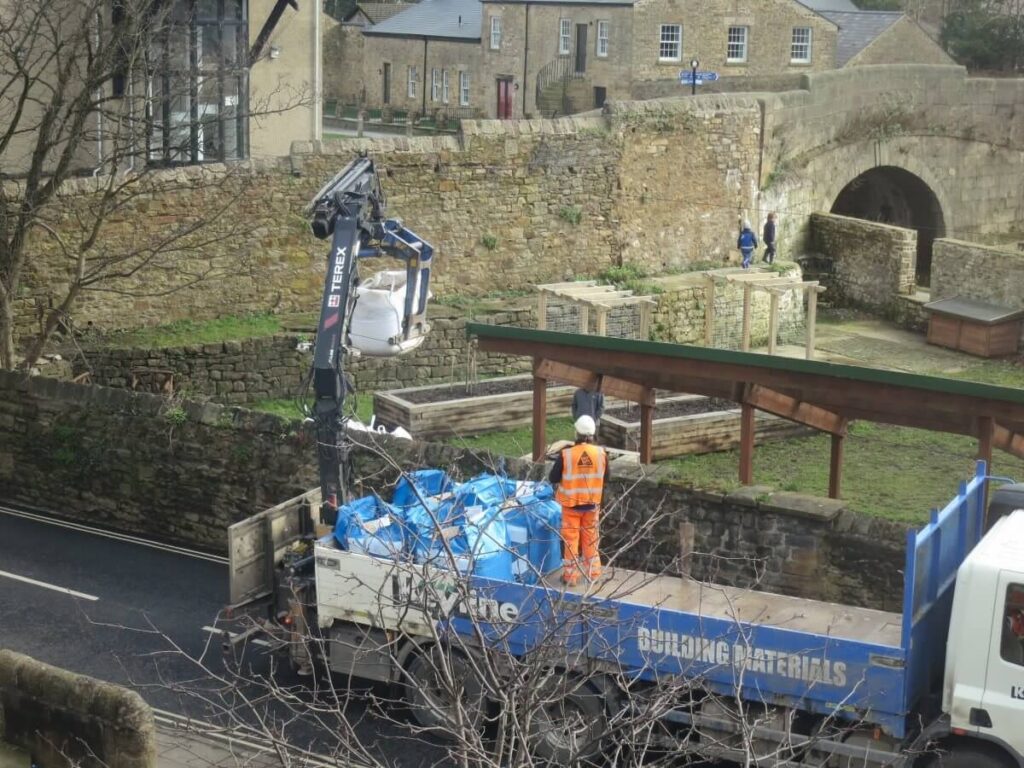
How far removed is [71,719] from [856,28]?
35.9 meters

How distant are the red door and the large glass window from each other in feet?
58.1

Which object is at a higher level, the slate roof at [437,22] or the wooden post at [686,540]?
the slate roof at [437,22]

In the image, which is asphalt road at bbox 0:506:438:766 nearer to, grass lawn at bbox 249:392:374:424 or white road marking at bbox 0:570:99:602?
white road marking at bbox 0:570:99:602

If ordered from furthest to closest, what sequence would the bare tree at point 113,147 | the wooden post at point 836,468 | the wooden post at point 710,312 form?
the wooden post at point 710,312
the bare tree at point 113,147
the wooden post at point 836,468

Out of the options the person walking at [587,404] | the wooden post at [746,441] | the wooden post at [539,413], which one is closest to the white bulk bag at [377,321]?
the wooden post at [539,413]

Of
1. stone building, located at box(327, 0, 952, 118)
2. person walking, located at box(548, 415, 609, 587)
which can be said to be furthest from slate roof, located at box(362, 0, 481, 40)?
person walking, located at box(548, 415, 609, 587)

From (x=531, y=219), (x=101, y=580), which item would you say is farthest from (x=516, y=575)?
(x=531, y=219)

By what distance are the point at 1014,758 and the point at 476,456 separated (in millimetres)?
5478

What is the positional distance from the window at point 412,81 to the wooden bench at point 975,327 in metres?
23.3

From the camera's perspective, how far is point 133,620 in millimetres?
13539

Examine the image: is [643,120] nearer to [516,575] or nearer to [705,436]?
[705,436]

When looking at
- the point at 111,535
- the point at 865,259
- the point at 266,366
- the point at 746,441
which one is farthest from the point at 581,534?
the point at 865,259

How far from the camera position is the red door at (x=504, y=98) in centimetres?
4291

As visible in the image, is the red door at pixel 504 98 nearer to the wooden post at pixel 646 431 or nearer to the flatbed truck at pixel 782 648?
the wooden post at pixel 646 431
